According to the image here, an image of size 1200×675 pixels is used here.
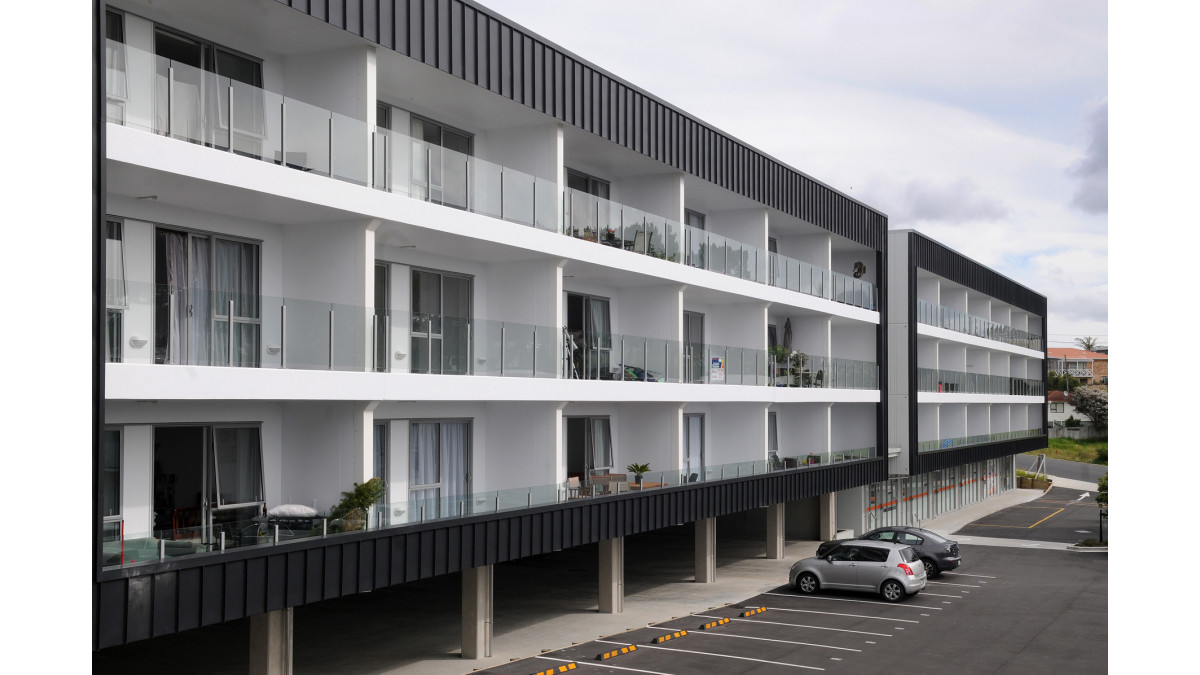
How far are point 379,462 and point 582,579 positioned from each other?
11670 millimetres

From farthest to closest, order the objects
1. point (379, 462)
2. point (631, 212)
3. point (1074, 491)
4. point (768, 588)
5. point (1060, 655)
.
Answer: point (1074, 491) < point (768, 588) < point (631, 212) < point (1060, 655) < point (379, 462)

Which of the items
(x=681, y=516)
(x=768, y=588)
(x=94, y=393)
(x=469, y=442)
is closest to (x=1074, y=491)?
(x=768, y=588)

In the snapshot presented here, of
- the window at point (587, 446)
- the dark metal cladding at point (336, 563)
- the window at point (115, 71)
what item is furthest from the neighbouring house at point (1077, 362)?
the window at point (115, 71)

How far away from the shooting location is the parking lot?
1991 centimetres

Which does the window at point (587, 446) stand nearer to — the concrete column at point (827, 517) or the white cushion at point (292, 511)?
the white cushion at point (292, 511)

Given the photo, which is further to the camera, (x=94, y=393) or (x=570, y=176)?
(x=570, y=176)

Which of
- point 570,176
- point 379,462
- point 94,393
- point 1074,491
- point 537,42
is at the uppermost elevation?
point 537,42

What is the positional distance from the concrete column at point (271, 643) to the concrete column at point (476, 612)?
454cm

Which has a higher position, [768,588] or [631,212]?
[631,212]

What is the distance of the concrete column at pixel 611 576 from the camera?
24.5 meters

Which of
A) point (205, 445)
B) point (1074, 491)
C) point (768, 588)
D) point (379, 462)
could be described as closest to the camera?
point (205, 445)

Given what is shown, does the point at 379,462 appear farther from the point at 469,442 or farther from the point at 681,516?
the point at 681,516

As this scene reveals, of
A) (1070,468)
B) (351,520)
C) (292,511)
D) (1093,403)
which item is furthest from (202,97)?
(1093,403)

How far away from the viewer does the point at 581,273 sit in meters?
24.4
